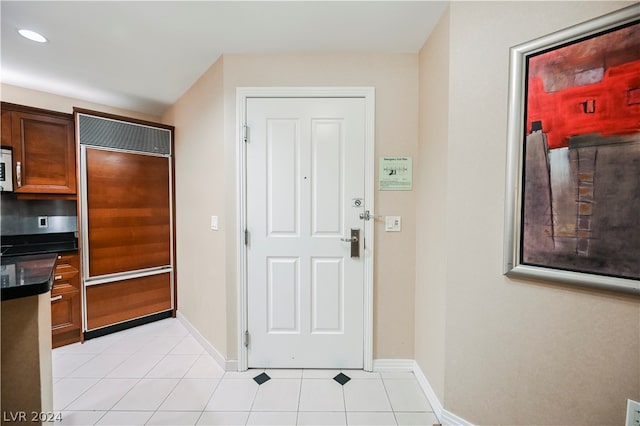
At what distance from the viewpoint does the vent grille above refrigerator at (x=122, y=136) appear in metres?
2.24

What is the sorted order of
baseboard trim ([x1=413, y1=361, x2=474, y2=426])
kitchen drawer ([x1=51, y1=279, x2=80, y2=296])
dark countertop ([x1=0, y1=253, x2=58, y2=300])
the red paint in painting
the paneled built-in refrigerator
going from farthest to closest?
the paneled built-in refrigerator < kitchen drawer ([x1=51, y1=279, x2=80, y2=296]) < baseboard trim ([x1=413, y1=361, x2=474, y2=426]) < the red paint in painting < dark countertop ([x1=0, y1=253, x2=58, y2=300])

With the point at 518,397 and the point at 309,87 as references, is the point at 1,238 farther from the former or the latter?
the point at 518,397

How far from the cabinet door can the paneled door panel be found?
0.19 m

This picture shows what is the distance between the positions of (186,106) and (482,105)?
2499mm

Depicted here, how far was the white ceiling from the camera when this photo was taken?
57.0 inches

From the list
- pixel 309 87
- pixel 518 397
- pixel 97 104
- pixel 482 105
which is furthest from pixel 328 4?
pixel 97 104

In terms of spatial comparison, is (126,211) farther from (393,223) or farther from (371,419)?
(371,419)

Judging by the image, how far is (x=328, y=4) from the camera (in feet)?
4.66

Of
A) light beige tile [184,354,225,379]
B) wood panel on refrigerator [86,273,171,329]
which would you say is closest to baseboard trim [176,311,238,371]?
light beige tile [184,354,225,379]

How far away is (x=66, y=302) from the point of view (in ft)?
7.30

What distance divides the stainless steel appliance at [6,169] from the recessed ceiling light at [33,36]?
2.97 feet

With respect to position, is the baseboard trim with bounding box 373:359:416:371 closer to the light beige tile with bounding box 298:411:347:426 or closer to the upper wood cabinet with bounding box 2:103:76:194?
the light beige tile with bounding box 298:411:347:426

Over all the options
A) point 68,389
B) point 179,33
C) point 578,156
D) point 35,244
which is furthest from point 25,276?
point 578,156

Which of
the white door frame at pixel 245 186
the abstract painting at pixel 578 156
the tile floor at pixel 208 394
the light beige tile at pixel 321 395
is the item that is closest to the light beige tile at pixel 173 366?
the tile floor at pixel 208 394
